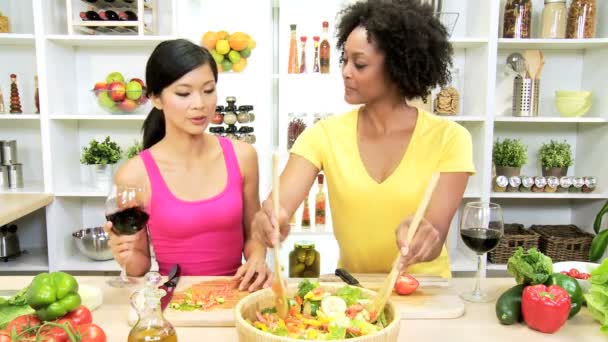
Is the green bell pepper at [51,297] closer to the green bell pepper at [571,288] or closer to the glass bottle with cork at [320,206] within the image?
the green bell pepper at [571,288]

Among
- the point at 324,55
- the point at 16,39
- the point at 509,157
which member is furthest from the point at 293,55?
the point at 16,39

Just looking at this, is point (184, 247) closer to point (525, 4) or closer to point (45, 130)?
point (45, 130)

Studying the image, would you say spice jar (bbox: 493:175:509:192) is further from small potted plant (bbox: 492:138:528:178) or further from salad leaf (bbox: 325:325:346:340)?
salad leaf (bbox: 325:325:346:340)

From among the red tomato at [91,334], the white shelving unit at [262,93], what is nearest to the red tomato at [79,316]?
the red tomato at [91,334]

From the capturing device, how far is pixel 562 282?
1.11 metres

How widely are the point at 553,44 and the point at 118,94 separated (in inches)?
90.8

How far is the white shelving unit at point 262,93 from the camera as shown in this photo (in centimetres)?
266

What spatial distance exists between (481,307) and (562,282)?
18cm

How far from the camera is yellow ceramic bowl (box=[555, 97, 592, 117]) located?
2783mm

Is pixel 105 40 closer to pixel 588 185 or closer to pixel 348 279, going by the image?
pixel 348 279

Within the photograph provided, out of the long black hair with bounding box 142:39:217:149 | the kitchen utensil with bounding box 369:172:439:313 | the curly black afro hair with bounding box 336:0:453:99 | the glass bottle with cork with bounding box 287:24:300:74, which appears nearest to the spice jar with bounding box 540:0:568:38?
the glass bottle with cork with bounding box 287:24:300:74

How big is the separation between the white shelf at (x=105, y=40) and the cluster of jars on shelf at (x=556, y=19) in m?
1.76

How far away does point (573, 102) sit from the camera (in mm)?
2789

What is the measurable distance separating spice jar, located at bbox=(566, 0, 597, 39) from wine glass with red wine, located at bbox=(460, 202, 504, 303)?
6.43 ft
